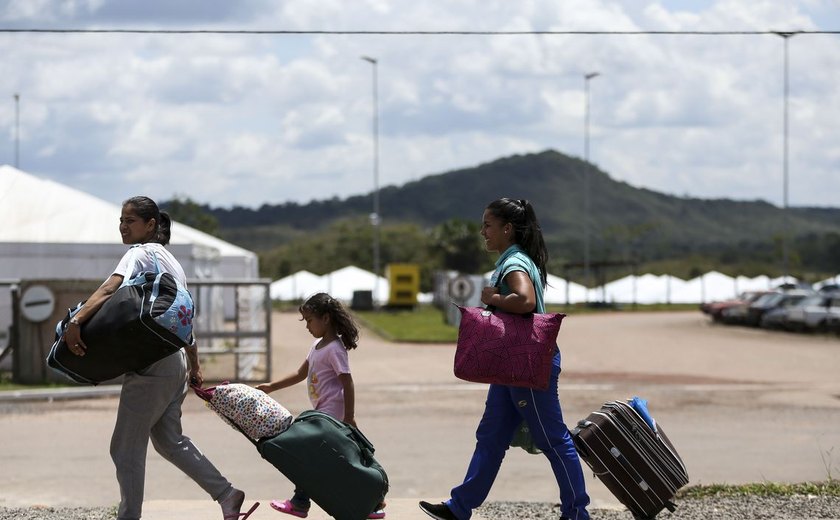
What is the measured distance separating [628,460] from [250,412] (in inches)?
84.5

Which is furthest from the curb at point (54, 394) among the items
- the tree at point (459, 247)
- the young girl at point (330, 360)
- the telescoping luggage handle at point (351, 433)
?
the tree at point (459, 247)

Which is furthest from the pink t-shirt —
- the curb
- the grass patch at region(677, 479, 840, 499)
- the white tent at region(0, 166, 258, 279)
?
the white tent at region(0, 166, 258, 279)

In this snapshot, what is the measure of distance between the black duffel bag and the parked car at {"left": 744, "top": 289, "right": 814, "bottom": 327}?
35.7 meters

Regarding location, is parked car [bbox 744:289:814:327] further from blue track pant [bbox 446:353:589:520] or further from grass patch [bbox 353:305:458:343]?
blue track pant [bbox 446:353:589:520]

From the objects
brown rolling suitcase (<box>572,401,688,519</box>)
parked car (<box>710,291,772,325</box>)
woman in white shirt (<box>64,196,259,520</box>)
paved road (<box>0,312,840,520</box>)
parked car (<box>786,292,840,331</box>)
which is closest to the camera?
woman in white shirt (<box>64,196,259,520</box>)

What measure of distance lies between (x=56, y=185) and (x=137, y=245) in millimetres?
21022

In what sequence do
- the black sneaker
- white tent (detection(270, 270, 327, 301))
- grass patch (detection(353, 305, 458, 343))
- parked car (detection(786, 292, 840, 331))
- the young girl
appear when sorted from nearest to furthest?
the black sneaker, the young girl, grass patch (detection(353, 305, 458, 343)), parked car (detection(786, 292, 840, 331)), white tent (detection(270, 270, 327, 301))

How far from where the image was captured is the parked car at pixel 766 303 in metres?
39.8

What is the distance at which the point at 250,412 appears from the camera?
6371 millimetres

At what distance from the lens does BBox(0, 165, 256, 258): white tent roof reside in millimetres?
23797

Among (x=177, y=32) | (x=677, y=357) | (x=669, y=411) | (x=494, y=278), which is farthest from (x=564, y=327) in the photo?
(x=494, y=278)

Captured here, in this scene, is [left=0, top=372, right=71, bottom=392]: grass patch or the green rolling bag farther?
[left=0, top=372, right=71, bottom=392]: grass patch

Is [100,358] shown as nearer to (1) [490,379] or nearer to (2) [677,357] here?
(1) [490,379]

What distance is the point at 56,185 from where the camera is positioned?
86.6ft
